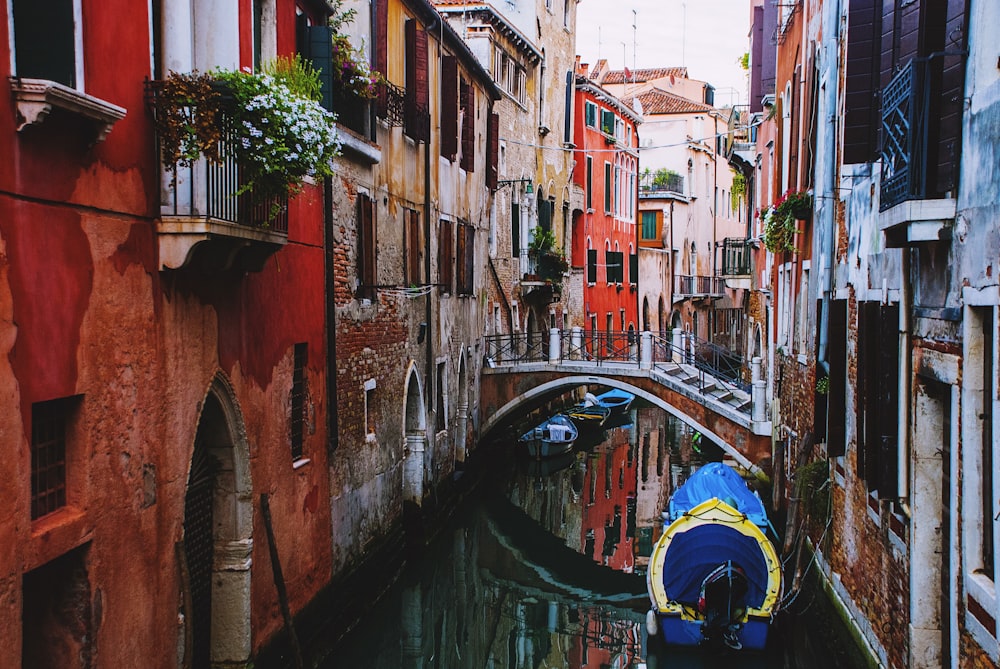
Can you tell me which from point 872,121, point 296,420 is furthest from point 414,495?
point 872,121

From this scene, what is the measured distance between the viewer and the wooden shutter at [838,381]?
932 centimetres

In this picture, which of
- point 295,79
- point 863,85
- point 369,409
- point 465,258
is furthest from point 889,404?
point 465,258

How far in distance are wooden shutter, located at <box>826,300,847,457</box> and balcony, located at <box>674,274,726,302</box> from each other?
98.4ft

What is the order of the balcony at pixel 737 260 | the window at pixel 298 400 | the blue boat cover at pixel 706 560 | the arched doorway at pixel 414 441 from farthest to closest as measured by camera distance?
the balcony at pixel 737 260, the arched doorway at pixel 414 441, the blue boat cover at pixel 706 560, the window at pixel 298 400

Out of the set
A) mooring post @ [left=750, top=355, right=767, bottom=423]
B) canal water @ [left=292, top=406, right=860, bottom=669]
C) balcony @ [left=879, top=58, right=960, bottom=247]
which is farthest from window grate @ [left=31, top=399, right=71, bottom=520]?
mooring post @ [left=750, top=355, right=767, bottom=423]

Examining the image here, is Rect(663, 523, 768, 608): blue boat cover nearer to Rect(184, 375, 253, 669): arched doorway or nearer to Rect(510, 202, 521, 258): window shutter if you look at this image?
Rect(184, 375, 253, 669): arched doorway

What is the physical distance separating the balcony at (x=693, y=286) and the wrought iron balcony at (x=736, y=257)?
16.8 meters

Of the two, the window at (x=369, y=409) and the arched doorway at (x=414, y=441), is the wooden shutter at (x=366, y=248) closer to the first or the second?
the window at (x=369, y=409)

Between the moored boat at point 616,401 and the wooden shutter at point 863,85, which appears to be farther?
the moored boat at point 616,401

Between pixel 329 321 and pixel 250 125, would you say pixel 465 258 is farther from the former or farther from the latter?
pixel 250 125

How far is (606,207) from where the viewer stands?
32.0 meters

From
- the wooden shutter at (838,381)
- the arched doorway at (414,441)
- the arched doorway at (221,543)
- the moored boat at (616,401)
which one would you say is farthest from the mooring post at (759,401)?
the moored boat at (616,401)

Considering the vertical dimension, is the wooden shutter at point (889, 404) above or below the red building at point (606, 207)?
below

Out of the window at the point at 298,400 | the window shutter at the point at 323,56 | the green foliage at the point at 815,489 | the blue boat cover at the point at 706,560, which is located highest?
the window shutter at the point at 323,56
